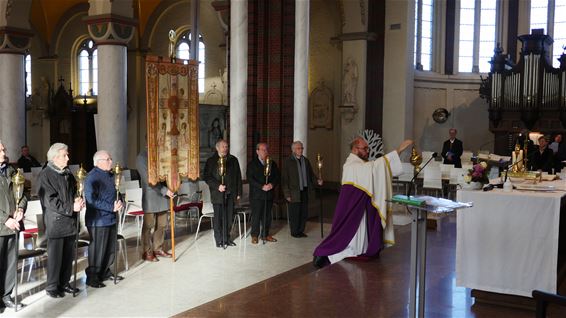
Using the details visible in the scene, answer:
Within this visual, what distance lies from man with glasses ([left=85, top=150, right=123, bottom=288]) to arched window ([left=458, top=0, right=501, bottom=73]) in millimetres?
13932

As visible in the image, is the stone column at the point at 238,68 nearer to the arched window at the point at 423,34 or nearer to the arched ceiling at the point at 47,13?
the arched window at the point at 423,34

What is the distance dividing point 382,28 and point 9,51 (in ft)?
31.2

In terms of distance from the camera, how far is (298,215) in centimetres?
1031

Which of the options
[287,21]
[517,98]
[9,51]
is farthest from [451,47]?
[9,51]

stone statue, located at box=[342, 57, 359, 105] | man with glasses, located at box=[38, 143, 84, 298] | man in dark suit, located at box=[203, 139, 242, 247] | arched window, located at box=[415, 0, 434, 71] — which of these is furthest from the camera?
arched window, located at box=[415, 0, 434, 71]

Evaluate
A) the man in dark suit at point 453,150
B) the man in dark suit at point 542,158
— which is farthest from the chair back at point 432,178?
the man in dark suit at point 453,150

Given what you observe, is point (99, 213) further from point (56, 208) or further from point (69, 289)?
point (69, 289)

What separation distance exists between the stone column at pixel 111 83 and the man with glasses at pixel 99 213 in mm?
5097

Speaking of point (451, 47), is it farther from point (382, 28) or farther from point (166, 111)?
point (166, 111)

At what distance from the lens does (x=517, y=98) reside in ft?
54.6

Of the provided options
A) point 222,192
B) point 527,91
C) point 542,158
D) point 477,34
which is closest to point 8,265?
point 222,192

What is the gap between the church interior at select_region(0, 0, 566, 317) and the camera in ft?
20.7

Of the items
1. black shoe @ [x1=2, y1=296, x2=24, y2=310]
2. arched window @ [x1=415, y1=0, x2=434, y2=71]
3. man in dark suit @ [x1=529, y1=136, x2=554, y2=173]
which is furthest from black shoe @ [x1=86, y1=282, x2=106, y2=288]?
arched window @ [x1=415, y1=0, x2=434, y2=71]

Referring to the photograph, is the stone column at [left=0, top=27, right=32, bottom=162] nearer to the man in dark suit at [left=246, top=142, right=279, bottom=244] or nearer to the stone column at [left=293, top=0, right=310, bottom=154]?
the stone column at [left=293, top=0, right=310, bottom=154]
